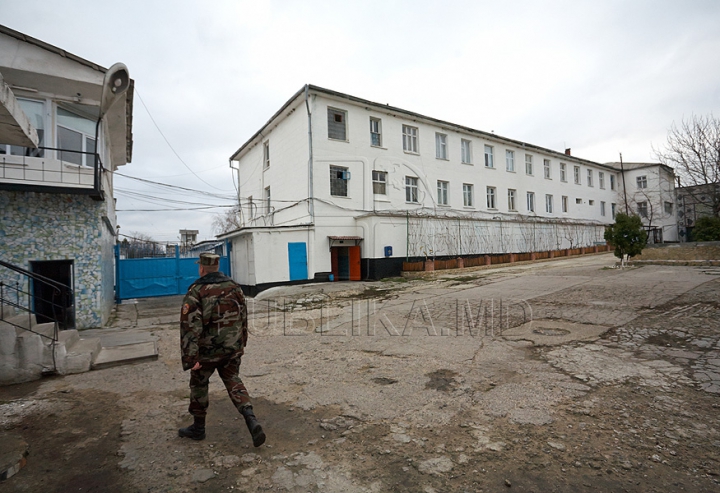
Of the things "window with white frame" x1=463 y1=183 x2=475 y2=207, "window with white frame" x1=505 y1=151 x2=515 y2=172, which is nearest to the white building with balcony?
"window with white frame" x1=463 y1=183 x2=475 y2=207

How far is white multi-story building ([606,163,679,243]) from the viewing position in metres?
34.7

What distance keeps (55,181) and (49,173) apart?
201mm

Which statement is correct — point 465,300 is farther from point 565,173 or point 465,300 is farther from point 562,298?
point 565,173

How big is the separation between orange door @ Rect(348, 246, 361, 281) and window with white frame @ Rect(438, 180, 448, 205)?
624 cm

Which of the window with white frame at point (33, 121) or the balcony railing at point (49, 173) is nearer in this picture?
the balcony railing at point (49, 173)

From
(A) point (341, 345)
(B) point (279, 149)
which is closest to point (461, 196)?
(B) point (279, 149)

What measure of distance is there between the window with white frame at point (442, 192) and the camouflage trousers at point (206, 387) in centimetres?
1925

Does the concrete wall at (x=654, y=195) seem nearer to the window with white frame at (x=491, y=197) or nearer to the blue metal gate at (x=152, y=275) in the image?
the window with white frame at (x=491, y=197)

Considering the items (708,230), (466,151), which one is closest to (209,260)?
(466,151)

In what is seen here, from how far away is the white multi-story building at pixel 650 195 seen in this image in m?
34.7

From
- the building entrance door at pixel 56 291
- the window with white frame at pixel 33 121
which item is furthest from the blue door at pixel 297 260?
the window with white frame at pixel 33 121

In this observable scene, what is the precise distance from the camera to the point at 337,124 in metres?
18.0

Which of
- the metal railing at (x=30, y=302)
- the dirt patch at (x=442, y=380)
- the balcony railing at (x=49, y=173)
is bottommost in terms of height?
the dirt patch at (x=442, y=380)

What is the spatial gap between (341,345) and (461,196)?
17.8m
